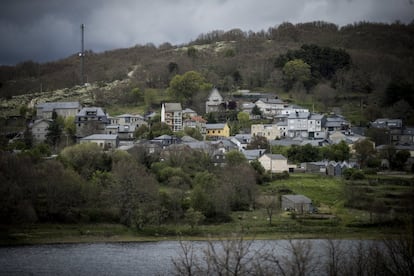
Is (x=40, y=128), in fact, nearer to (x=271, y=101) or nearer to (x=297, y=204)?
(x=271, y=101)

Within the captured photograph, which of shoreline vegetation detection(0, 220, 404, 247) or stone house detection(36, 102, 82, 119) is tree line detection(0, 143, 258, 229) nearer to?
shoreline vegetation detection(0, 220, 404, 247)

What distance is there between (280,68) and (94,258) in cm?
4306

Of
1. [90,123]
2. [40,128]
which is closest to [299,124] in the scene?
[90,123]

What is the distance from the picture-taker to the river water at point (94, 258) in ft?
83.0

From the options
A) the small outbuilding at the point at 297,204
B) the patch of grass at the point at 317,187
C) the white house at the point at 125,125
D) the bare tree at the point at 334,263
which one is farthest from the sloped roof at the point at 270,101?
the bare tree at the point at 334,263

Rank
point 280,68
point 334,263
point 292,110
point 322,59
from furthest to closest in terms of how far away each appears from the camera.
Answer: point 280,68, point 322,59, point 292,110, point 334,263

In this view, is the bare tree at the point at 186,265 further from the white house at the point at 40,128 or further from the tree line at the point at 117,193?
the white house at the point at 40,128

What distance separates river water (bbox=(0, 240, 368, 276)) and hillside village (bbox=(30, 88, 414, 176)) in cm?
1421

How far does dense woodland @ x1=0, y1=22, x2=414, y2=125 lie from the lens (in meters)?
63.1

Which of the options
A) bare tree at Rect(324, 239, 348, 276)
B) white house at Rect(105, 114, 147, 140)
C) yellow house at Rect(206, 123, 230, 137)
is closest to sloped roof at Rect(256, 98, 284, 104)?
yellow house at Rect(206, 123, 230, 137)

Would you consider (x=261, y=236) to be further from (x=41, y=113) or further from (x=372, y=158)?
(x=41, y=113)

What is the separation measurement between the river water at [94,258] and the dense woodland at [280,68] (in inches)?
1229

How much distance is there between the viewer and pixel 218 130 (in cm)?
5553

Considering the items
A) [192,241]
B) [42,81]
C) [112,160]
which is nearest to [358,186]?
[192,241]
